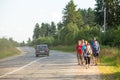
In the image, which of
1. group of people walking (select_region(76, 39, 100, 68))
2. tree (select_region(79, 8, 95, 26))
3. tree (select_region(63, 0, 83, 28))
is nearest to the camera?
group of people walking (select_region(76, 39, 100, 68))

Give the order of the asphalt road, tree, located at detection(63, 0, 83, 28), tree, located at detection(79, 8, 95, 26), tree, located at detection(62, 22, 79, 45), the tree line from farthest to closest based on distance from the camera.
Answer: tree, located at detection(79, 8, 95, 26)
tree, located at detection(63, 0, 83, 28)
tree, located at detection(62, 22, 79, 45)
the tree line
the asphalt road

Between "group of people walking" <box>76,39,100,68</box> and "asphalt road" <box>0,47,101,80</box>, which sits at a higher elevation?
"group of people walking" <box>76,39,100,68</box>

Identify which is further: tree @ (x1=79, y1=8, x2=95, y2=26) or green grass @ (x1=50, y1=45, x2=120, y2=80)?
tree @ (x1=79, y1=8, x2=95, y2=26)

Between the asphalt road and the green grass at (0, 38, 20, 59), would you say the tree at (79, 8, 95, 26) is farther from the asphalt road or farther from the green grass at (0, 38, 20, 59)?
the asphalt road

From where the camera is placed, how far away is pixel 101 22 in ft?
289

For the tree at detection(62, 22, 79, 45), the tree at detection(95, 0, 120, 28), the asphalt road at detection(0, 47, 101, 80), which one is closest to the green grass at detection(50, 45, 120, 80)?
the asphalt road at detection(0, 47, 101, 80)

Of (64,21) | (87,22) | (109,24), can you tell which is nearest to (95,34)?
(109,24)

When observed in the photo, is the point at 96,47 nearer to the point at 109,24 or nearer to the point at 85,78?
the point at 85,78

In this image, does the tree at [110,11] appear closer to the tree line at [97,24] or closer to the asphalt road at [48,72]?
the tree line at [97,24]

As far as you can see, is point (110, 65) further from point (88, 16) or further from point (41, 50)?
point (88, 16)

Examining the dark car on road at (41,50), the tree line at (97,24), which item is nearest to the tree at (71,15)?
the tree line at (97,24)

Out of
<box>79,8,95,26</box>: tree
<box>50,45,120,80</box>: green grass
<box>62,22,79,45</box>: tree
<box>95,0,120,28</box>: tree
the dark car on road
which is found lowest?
<box>50,45,120,80</box>: green grass

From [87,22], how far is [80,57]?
5227 inches

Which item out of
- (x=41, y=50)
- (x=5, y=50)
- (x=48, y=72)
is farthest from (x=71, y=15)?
(x=48, y=72)
